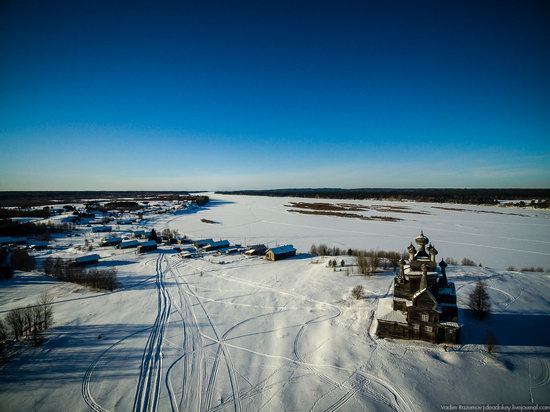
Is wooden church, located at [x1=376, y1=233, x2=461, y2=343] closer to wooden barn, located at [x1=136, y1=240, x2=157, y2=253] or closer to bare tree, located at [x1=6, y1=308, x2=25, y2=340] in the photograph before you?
bare tree, located at [x1=6, y1=308, x2=25, y2=340]

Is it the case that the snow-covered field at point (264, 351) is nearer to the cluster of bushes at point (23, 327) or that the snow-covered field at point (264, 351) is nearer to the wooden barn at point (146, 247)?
Answer: the cluster of bushes at point (23, 327)

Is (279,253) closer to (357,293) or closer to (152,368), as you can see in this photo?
(357,293)

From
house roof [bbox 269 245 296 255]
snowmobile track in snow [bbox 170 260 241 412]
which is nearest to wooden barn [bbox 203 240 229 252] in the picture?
house roof [bbox 269 245 296 255]

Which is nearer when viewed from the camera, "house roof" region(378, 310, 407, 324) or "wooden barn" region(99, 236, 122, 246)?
"house roof" region(378, 310, 407, 324)

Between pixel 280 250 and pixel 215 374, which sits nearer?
pixel 215 374

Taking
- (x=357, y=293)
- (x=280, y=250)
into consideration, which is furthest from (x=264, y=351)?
(x=280, y=250)

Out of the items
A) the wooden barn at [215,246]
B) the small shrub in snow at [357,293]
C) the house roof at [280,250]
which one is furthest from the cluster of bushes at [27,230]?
the small shrub in snow at [357,293]
